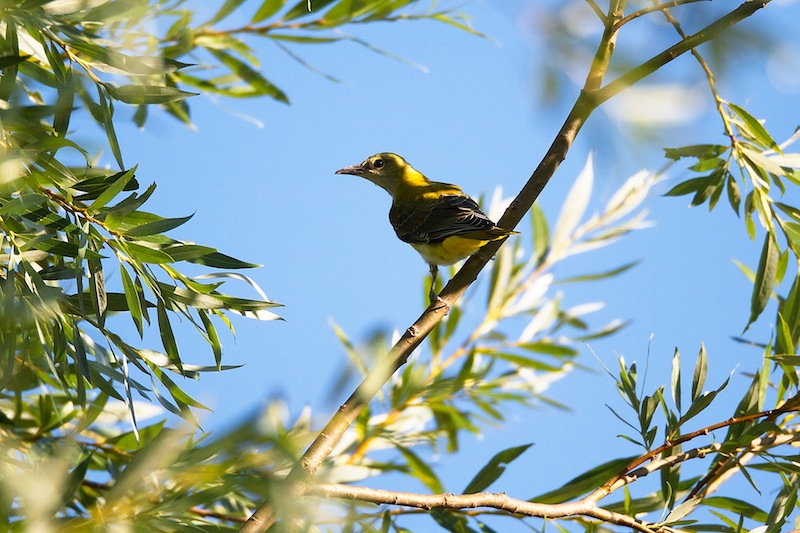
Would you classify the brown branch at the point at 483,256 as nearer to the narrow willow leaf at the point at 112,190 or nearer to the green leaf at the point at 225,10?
the narrow willow leaf at the point at 112,190

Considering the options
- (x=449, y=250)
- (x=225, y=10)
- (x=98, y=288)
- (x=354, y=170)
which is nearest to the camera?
(x=98, y=288)

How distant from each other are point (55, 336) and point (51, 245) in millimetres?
101

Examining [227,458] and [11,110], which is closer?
[227,458]

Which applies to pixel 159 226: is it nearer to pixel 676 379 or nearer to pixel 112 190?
pixel 112 190

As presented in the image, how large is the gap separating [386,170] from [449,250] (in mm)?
1011

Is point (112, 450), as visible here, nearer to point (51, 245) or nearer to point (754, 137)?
point (51, 245)

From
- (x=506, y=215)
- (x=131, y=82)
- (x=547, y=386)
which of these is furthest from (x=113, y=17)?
(x=547, y=386)

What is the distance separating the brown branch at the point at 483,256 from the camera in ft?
1.55

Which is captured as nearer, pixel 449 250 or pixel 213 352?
pixel 213 352

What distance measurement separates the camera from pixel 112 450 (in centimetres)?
134

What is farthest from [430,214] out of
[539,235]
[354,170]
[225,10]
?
[225,10]

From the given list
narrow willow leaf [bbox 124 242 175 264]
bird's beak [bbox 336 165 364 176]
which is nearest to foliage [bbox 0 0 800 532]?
narrow willow leaf [bbox 124 242 175 264]

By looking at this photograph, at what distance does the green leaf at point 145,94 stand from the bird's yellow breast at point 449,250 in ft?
3.04

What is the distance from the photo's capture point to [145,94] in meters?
1.00
